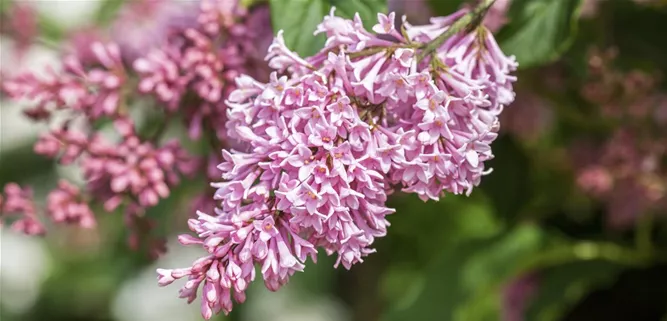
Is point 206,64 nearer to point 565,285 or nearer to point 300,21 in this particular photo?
point 300,21

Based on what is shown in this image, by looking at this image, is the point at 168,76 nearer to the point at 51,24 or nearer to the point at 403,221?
the point at 403,221

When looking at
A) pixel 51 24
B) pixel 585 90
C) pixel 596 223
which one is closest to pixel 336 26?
pixel 585 90

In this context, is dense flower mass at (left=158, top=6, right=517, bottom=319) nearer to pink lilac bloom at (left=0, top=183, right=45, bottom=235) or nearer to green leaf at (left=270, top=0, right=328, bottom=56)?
green leaf at (left=270, top=0, right=328, bottom=56)

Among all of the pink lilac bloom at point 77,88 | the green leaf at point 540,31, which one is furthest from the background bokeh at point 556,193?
the pink lilac bloom at point 77,88

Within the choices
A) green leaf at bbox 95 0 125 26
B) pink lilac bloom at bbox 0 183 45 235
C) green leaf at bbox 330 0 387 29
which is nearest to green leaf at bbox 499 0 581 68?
green leaf at bbox 330 0 387 29

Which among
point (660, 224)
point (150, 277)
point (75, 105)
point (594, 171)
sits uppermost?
point (75, 105)
